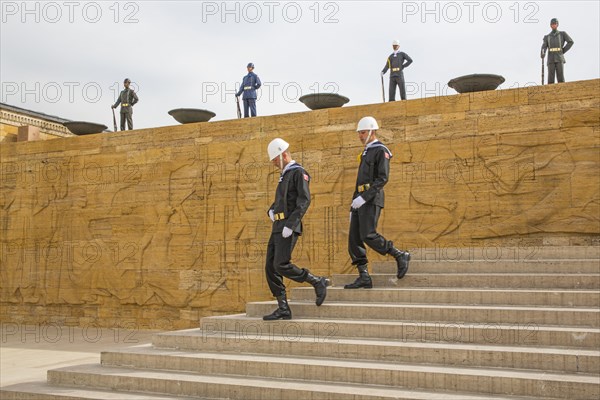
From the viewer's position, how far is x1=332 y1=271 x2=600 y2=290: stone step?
18.1 ft

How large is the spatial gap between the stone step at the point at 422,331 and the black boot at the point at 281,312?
70 millimetres

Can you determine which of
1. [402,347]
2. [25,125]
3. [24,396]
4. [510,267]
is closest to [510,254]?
[510,267]

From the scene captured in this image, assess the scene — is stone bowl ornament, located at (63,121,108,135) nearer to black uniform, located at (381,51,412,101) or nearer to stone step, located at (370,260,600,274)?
black uniform, located at (381,51,412,101)

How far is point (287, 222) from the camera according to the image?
18.5 feet

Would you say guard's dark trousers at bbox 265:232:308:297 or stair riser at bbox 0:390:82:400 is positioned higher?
guard's dark trousers at bbox 265:232:308:297

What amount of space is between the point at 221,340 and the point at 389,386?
5.59 feet

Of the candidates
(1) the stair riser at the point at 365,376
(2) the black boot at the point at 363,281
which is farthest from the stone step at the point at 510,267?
(1) the stair riser at the point at 365,376

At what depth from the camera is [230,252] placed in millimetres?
10617

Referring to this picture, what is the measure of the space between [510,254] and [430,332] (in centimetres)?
235

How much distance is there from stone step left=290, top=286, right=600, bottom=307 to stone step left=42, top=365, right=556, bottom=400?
1.51 metres

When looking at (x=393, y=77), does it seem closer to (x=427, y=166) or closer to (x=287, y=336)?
(x=427, y=166)

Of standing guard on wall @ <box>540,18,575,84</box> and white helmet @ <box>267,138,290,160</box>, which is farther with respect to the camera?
standing guard on wall @ <box>540,18,575,84</box>

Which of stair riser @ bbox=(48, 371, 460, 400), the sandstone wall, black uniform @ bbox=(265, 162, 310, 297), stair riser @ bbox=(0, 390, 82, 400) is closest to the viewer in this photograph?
stair riser @ bbox=(48, 371, 460, 400)

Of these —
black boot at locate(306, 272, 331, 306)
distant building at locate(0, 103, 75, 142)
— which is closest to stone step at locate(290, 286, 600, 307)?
black boot at locate(306, 272, 331, 306)
